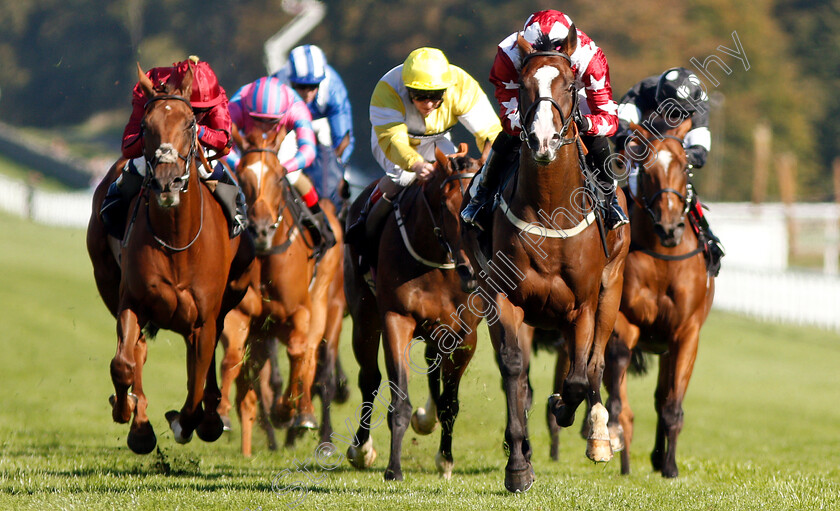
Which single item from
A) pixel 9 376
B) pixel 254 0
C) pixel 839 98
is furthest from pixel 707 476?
pixel 839 98

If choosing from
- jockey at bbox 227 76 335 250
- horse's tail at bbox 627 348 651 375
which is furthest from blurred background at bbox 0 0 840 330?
jockey at bbox 227 76 335 250

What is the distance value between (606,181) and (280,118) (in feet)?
8.85

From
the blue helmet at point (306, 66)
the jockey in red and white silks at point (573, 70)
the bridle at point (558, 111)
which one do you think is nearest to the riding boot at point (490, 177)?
the jockey in red and white silks at point (573, 70)

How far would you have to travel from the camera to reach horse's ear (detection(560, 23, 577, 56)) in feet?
18.2

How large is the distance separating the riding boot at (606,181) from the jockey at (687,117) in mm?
1527

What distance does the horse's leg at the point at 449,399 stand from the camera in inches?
287

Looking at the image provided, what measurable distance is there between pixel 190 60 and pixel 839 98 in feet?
140

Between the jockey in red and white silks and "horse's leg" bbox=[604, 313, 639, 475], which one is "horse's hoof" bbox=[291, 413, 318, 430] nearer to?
"horse's leg" bbox=[604, 313, 639, 475]

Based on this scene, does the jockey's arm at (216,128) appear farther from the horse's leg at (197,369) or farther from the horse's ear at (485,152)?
the horse's ear at (485,152)

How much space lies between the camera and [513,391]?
5.73 meters

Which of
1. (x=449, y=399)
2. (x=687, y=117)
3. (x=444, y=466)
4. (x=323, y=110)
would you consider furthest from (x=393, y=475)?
(x=323, y=110)

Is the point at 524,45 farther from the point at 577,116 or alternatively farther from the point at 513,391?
the point at 513,391

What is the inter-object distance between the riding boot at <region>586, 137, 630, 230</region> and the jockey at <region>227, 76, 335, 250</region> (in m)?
2.49

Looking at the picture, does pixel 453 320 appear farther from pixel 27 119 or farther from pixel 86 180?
pixel 27 119
